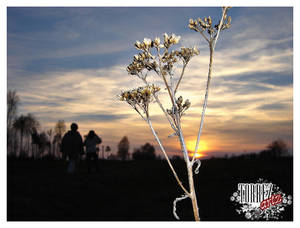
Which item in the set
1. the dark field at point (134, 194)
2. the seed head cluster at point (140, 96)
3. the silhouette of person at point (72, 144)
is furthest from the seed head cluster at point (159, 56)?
the silhouette of person at point (72, 144)

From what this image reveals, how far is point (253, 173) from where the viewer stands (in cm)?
1126

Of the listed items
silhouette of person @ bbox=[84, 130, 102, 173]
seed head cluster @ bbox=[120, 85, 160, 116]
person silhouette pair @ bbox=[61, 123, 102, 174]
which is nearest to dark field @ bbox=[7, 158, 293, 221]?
person silhouette pair @ bbox=[61, 123, 102, 174]

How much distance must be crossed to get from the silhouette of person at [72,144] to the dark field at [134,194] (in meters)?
1.22

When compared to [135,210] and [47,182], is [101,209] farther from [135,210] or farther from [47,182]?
[47,182]

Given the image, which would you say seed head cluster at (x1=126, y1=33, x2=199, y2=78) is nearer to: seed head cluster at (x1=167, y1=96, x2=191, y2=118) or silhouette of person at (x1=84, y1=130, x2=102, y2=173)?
seed head cluster at (x1=167, y1=96, x2=191, y2=118)

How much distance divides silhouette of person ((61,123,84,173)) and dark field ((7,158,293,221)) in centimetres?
122

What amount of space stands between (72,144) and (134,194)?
13.6ft

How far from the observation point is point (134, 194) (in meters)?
10.4

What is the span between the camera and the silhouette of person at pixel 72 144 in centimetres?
1273

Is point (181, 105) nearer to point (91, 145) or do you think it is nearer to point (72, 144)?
point (72, 144)

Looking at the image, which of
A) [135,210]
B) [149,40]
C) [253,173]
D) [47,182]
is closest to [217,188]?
[253,173]

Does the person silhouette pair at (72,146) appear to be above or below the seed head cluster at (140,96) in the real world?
below

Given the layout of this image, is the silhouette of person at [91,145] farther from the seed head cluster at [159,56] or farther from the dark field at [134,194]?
the seed head cluster at [159,56]
